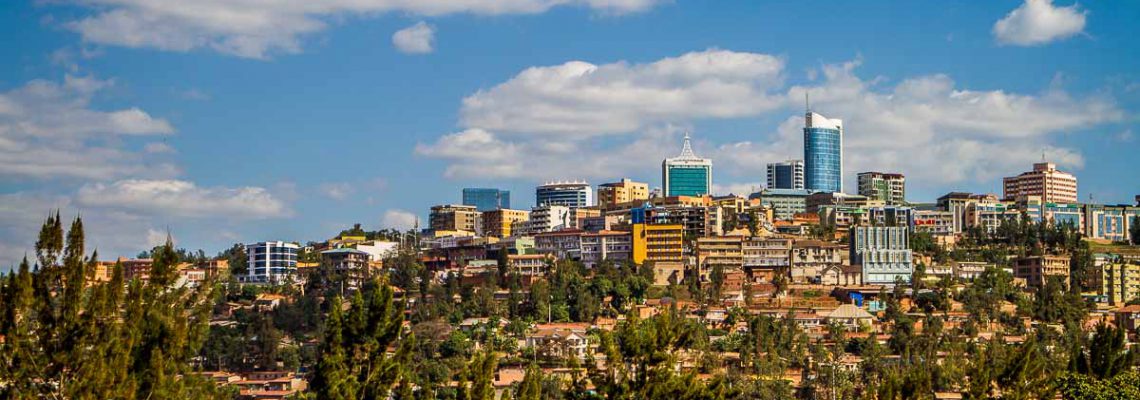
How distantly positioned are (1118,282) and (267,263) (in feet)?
119

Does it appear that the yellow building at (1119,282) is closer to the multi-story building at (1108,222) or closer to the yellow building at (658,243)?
the multi-story building at (1108,222)

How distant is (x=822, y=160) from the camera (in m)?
117

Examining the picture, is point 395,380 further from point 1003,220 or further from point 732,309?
point 1003,220

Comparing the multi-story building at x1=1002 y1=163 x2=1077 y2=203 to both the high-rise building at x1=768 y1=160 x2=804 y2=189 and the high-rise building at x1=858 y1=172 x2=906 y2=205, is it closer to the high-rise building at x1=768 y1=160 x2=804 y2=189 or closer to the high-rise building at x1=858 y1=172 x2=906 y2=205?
the high-rise building at x1=858 y1=172 x2=906 y2=205

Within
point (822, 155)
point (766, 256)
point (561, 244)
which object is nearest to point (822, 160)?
point (822, 155)

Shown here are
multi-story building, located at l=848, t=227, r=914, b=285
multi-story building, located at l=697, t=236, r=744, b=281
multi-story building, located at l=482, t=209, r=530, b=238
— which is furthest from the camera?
multi-story building, located at l=482, t=209, r=530, b=238

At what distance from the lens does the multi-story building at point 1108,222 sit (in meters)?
79.8

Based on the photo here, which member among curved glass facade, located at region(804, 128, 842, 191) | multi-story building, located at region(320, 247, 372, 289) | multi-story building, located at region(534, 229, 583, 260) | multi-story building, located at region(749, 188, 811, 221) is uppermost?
curved glass facade, located at region(804, 128, 842, 191)

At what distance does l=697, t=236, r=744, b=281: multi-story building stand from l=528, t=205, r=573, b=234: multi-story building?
20004 millimetres

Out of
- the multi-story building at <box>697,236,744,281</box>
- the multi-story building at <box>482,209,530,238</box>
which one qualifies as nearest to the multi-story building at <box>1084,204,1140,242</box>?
the multi-story building at <box>697,236,744,281</box>

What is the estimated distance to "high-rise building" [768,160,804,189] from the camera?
116 m

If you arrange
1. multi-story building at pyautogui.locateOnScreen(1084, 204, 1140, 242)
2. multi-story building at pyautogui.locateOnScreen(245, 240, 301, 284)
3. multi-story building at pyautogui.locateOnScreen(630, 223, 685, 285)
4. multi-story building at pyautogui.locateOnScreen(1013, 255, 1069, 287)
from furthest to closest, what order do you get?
multi-story building at pyautogui.locateOnScreen(1084, 204, 1140, 242)
multi-story building at pyautogui.locateOnScreen(245, 240, 301, 284)
multi-story building at pyautogui.locateOnScreen(630, 223, 685, 285)
multi-story building at pyautogui.locateOnScreen(1013, 255, 1069, 287)

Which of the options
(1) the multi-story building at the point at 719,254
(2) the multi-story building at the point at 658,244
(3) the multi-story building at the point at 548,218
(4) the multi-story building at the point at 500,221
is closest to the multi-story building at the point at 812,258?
(1) the multi-story building at the point at 719,254

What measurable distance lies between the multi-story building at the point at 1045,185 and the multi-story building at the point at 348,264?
41.2 meters
